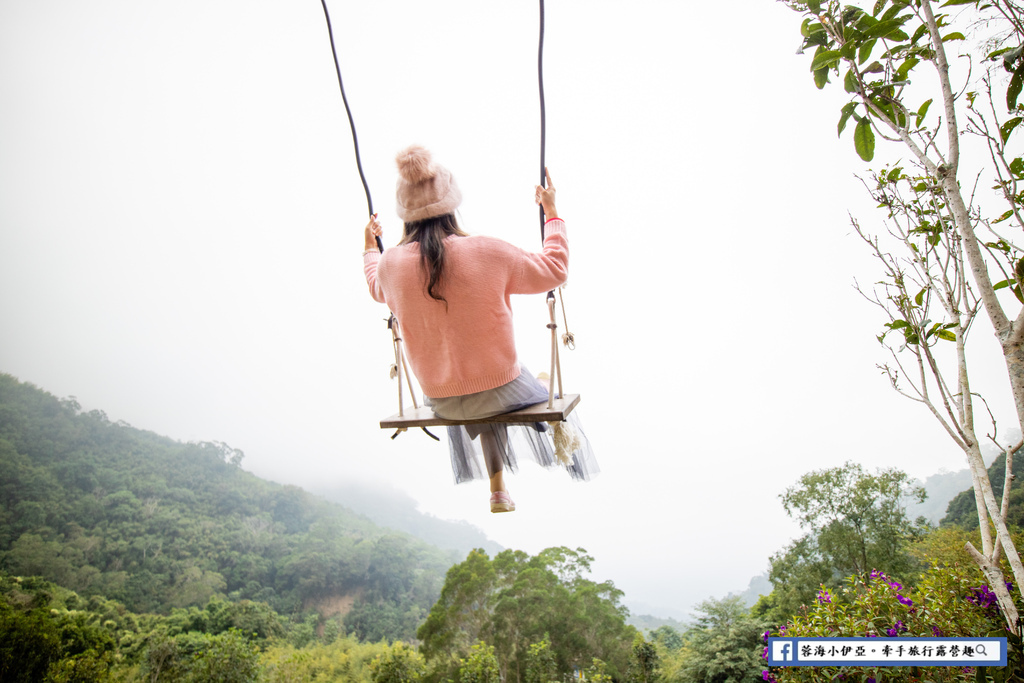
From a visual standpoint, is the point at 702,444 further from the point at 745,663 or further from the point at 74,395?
the point at 74,395

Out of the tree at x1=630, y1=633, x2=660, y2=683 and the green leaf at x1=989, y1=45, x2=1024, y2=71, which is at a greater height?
the green leaf at x1=989, y1=45, x2=1024, y2=71

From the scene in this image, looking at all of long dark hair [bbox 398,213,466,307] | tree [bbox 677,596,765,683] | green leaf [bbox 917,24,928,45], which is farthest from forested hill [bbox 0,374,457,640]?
green leaf [bbox 917,24,928,45]

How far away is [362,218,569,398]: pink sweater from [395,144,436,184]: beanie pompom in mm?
182

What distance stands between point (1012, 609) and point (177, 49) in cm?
1860

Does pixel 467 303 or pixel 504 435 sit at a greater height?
pixel 467 303

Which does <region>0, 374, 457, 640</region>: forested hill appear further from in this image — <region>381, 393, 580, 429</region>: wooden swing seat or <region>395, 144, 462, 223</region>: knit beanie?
<region>395, 144, 462, 223</region>: knit beanie

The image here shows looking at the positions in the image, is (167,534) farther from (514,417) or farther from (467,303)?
(467,303)

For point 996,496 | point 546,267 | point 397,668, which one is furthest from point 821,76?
point 397,668

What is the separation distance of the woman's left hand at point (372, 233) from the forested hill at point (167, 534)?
1272 cm

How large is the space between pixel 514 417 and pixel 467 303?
0.35 metres

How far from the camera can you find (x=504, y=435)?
1.78 meters

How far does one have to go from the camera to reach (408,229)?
59.1 inches

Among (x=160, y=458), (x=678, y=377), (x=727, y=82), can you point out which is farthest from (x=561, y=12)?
(x=160, y=458)

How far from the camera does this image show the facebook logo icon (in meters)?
2.26
